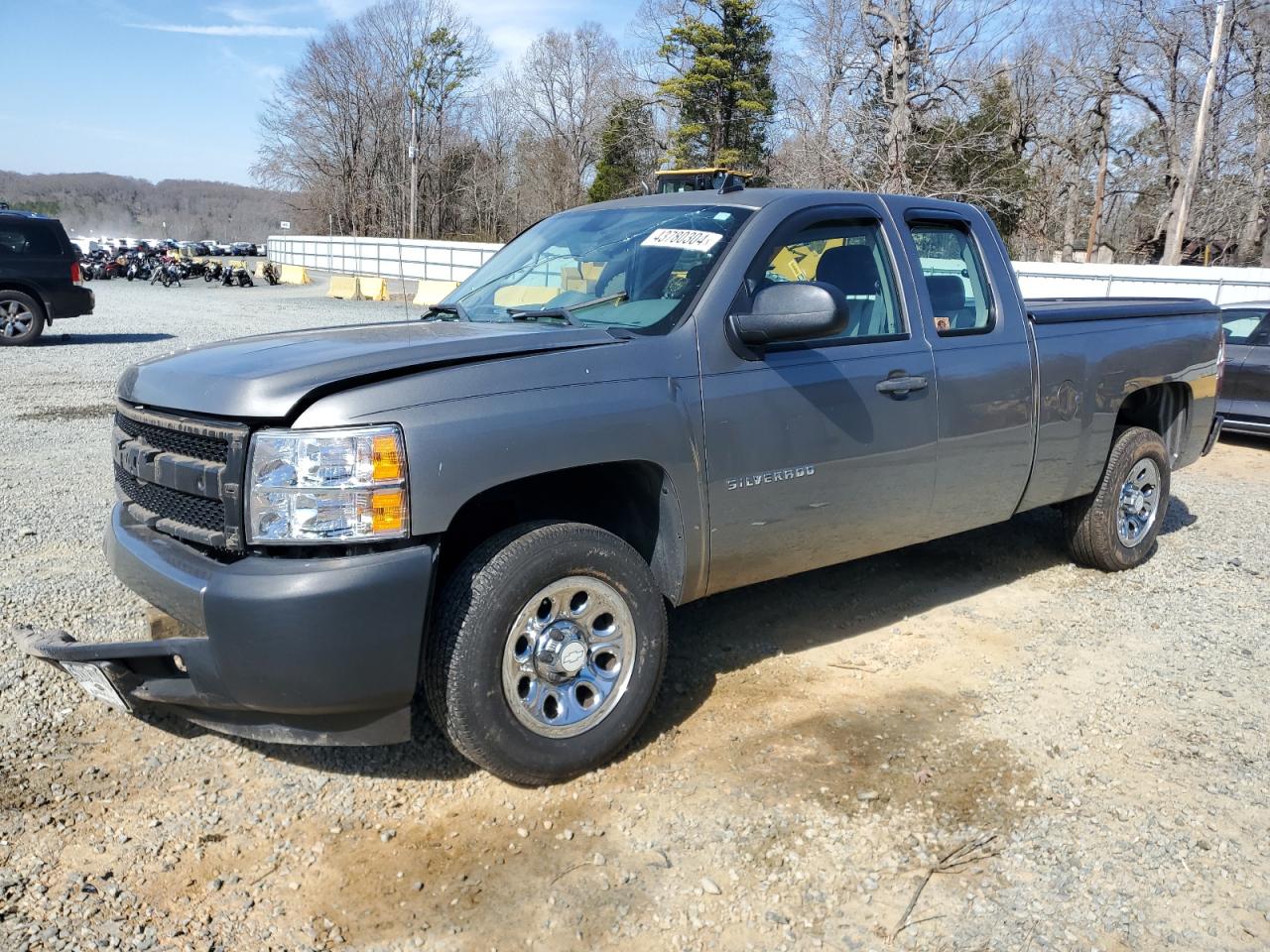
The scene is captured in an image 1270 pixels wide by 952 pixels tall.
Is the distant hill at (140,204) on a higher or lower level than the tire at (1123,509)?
higher

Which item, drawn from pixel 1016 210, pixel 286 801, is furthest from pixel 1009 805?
pixel 1016 210

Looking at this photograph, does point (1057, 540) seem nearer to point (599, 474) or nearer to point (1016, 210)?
point (599, 474)

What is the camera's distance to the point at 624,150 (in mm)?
47062

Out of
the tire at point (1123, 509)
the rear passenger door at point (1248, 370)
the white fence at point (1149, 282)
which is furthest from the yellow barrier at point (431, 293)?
the tire at point (1123, 509)

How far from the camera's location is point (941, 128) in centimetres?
2816

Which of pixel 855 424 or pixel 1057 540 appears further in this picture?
pixel 1057 540

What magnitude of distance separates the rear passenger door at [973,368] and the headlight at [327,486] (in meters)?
2.55

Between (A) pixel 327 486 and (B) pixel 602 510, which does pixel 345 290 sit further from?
(A) pixel 327 486

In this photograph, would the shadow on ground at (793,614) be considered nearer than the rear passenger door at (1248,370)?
Yes

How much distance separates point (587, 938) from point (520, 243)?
3.14 metres

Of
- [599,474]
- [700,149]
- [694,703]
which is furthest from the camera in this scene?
[700,149]

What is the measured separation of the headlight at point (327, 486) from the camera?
2945 mm

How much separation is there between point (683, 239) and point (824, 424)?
3.00 ft

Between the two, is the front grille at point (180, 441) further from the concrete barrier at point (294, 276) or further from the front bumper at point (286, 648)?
the concrete barrier at point (294, 276)
